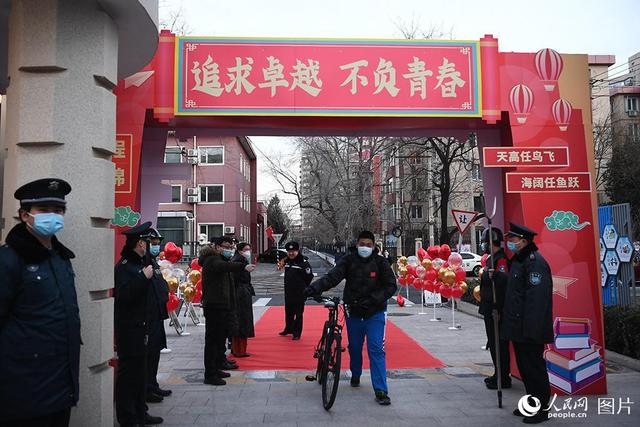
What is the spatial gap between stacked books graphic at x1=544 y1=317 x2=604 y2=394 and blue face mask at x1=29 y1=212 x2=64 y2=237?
5371mm

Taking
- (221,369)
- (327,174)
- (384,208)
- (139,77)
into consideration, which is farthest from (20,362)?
(384,208)

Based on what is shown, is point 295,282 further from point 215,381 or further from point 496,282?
point 496,282

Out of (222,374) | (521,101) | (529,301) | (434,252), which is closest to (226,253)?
(222,374)

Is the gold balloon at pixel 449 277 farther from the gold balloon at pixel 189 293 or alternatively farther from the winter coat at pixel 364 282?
the winter coat at pixel 364 282

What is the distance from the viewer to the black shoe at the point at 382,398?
557cm

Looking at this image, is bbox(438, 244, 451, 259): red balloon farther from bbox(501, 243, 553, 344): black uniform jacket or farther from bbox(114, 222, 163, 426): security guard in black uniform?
bbox(114, 222, 163, 426): security guard in black uniform

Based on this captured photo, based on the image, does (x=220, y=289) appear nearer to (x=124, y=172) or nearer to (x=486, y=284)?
(x=124, y=172)

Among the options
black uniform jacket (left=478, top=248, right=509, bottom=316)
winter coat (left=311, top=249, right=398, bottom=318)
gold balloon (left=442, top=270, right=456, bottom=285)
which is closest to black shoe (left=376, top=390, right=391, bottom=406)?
winter coat (left=311, top=249, right=398, bottom=318)

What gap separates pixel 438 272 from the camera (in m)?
11.9

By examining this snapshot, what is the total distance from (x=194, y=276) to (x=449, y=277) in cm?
534

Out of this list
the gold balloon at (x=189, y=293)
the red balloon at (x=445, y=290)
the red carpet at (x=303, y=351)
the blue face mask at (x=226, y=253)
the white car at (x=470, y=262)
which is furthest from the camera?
the white car at (x=470, y=262)

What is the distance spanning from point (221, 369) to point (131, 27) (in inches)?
183

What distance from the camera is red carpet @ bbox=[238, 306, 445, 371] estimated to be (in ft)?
25.2

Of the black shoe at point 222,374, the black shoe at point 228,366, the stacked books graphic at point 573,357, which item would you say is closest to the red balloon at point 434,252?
the stacked books graphic at point 573,357
